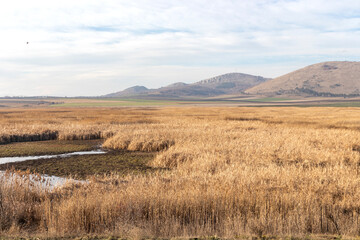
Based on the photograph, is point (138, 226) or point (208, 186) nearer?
point (138, 226)

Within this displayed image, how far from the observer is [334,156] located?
65.3 feet

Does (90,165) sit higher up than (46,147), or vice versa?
(46,147)

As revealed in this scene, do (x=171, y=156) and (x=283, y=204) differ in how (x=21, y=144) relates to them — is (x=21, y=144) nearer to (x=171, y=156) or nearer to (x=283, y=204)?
(x=171, y=156)

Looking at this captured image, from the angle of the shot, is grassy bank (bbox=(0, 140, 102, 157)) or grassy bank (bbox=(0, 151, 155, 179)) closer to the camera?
grassy bank (bbox=(0, 151, 155, 179))

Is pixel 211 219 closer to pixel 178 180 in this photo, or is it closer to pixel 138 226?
pixel 138 226

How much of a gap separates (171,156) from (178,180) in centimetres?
743

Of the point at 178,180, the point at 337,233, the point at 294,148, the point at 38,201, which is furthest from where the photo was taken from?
the point at 294,148

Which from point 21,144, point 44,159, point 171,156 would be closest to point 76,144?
point 21,144

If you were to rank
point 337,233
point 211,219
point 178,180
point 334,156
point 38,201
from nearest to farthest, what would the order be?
point 337,233, point 211,219, point 38,201, point 178,180, point 334,156

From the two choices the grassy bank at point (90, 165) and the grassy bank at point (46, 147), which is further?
the grassy bank at point (46, 147)

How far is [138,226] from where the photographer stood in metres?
9.34

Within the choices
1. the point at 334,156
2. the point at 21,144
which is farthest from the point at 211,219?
the point at 21,144

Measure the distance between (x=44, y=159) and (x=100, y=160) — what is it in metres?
4.34

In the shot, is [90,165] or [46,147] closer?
[90,165]
